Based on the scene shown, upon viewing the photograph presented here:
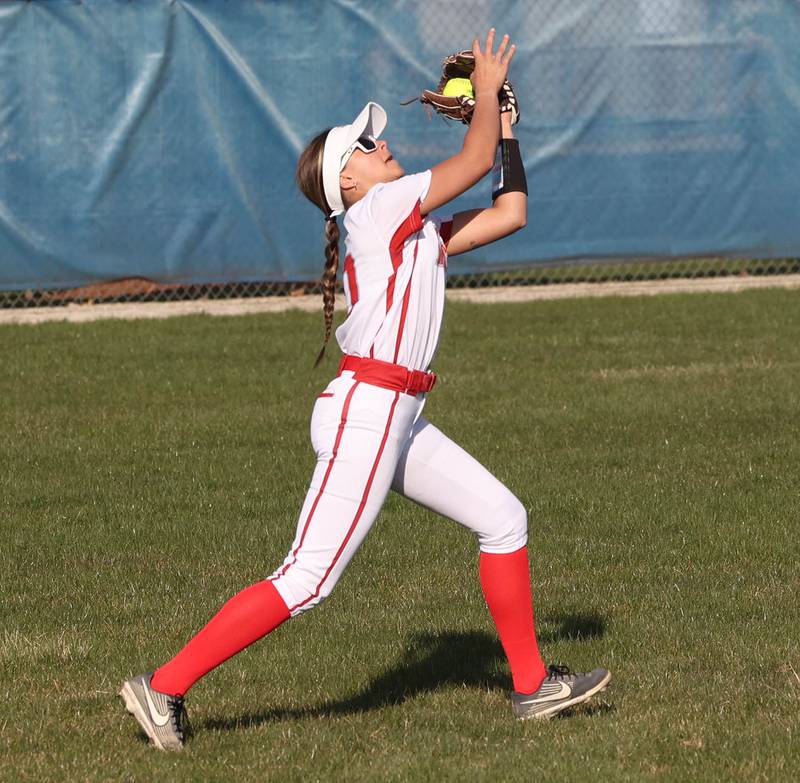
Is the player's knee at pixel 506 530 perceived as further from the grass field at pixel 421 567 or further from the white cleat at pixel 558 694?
the grass field at pixel 421 567

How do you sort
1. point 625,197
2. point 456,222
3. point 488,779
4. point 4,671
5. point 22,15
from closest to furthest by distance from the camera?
point 488,779 < point 456,222 < point 4,671 < point 22,15 < point 625,197

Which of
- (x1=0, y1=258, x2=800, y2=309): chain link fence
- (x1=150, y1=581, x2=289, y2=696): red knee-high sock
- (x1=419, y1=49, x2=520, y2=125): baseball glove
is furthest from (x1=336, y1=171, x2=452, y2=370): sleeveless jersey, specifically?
(x1=0, y1=258, x2=800, y2=309): chain link fence

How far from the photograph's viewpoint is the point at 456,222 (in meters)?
4.96

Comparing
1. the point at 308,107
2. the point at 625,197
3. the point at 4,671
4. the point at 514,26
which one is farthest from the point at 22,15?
the point at 4,671

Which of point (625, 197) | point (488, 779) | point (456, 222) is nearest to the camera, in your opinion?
point (488, 779)

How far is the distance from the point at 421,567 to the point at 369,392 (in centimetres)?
205

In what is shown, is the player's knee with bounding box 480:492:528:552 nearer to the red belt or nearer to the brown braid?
the red belt

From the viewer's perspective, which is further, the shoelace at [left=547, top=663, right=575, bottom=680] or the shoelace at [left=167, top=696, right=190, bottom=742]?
the shoelace at [left=547, top=663, right=575, bottom=680]

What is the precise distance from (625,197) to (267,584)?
1079cm

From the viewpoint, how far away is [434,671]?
5.38 m

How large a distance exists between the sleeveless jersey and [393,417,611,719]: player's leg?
308mm

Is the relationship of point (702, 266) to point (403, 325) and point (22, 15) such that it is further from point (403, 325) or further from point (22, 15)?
point (403, 325)

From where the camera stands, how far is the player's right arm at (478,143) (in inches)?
180

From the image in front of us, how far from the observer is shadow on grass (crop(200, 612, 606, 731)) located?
5008 millimetres
